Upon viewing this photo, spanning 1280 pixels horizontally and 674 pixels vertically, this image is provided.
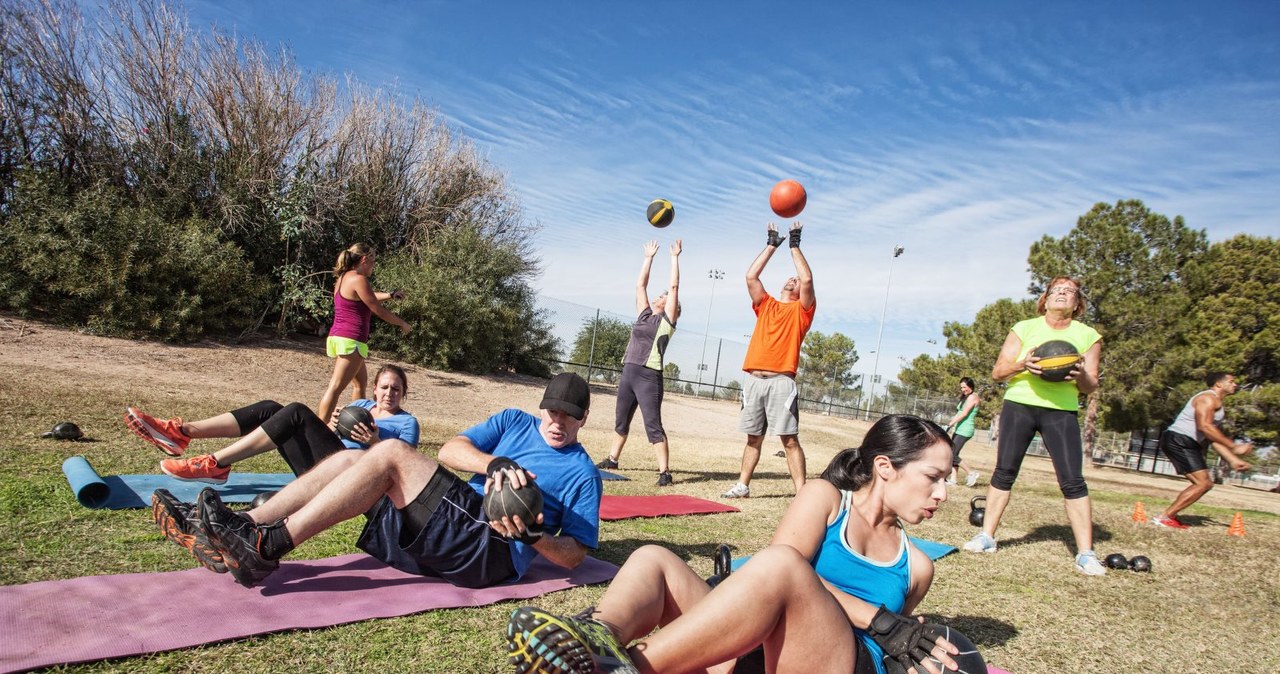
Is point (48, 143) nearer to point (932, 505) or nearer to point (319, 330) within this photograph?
point (319, 330)

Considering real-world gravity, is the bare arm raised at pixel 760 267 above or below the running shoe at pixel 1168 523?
above

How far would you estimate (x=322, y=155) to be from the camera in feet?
56.1

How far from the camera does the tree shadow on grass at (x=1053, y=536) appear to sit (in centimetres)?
616

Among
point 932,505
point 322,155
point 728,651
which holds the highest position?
point 322,155

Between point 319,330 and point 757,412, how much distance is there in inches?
511

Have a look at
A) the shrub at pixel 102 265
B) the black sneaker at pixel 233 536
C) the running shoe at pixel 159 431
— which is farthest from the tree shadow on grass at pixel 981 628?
the shrub at pixel 102 265

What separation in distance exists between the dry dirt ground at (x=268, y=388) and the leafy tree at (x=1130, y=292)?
15217 mm

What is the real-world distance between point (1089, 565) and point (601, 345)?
18.1m

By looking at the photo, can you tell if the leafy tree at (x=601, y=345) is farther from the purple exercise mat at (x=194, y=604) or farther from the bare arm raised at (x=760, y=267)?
the purple exercise mat at (x=194, y=604)

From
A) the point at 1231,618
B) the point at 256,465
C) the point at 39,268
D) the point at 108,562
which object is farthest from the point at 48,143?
the point at 1231,618

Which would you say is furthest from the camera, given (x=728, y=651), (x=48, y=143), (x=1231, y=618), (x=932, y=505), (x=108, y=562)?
(x=48, y=143)

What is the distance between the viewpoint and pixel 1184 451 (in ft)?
24.6

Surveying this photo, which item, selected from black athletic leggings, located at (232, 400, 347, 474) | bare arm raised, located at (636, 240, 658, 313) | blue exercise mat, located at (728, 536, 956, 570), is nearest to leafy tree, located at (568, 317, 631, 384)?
bare arm raised, located at (636, 240, 658, 313)

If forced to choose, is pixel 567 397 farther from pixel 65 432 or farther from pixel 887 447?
pixel 65 432
